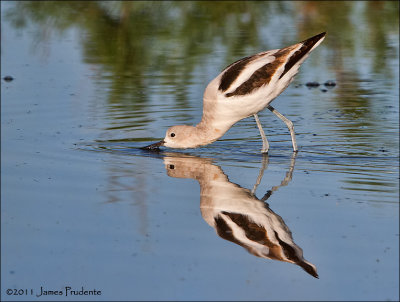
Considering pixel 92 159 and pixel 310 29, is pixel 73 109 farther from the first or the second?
pixel 310 29

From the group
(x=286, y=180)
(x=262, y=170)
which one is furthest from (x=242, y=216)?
(x=262, y=170)

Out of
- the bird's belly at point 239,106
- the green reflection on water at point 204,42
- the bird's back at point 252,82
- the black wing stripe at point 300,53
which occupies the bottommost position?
the green reflection on water at point 204,42

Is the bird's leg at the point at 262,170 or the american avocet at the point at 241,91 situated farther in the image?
the american avocet at the point at 241,91

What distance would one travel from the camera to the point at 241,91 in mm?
8477

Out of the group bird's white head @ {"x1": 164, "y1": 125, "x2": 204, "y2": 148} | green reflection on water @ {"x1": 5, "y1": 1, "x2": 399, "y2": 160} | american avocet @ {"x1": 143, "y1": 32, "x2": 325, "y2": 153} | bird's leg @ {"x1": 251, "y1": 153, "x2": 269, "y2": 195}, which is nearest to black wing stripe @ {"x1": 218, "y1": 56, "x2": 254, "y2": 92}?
american avocet @ {"x1": 143, "y1": 32, "x2": 325, "y2": 153}

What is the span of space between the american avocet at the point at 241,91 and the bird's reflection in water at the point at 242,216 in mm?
706

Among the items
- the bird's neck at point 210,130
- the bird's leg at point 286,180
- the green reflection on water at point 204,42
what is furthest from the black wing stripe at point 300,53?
the green reflection on water at point 204,42

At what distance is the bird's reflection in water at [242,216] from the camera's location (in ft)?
18.5

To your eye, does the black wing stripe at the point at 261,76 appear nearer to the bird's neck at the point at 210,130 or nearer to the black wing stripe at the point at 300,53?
the black wing stripe at the point at 300,53

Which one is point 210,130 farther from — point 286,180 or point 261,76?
point 286,180

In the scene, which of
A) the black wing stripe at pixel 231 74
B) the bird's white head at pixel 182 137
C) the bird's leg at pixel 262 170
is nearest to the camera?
the bird's leg at pixel 262 170

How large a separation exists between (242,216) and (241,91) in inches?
94.6

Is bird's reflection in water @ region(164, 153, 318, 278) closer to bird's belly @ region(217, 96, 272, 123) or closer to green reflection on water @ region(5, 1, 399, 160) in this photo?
bird's belly @ region(217, 96, 272, 123)

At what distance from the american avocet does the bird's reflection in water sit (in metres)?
0.71
